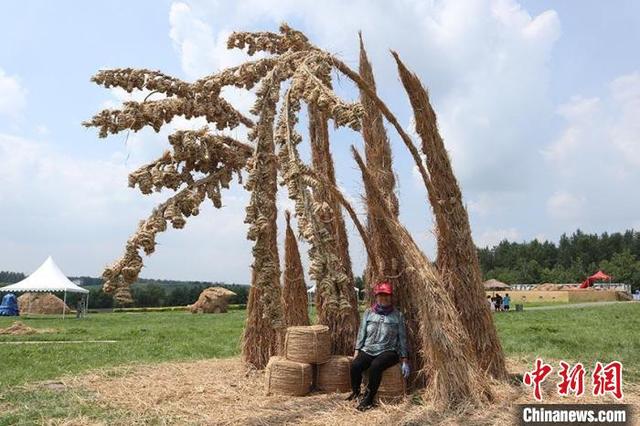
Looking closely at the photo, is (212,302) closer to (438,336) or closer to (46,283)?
(46,283)

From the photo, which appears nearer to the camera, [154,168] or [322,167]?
[154,168]

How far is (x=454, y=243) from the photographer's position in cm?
536

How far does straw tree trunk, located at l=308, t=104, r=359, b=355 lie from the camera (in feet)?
18.9

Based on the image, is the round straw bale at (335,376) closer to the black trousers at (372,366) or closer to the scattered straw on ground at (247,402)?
the scattered straw on ground at (247,402)

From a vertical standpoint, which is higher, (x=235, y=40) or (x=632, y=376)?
(x=235, y=40)

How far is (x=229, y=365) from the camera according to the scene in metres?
7.25

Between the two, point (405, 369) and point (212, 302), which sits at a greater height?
point (212, 302)

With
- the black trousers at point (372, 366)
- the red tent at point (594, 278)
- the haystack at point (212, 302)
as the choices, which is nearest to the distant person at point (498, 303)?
the haystack at point (212, 302)

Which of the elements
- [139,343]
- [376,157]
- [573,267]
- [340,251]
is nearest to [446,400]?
[340,251]

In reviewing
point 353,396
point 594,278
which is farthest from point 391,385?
point 594,278

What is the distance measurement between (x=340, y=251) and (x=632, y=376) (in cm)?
336

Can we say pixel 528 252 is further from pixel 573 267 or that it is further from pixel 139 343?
pixel 139 343

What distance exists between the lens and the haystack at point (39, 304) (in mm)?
28938

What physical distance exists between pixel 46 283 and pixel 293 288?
2025 centimetres
